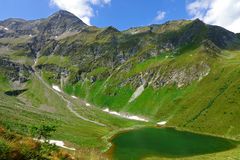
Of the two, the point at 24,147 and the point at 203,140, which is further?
the point at 203,140

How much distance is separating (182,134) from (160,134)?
10.2 meters

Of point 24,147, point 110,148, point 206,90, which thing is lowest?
point 110,148

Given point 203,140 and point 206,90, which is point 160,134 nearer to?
point 203,140

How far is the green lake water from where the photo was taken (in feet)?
343

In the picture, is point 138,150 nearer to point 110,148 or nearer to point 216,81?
point 110,148

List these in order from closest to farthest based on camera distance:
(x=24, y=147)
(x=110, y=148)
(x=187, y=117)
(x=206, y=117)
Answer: (x=24, y=147)
(x=110, y=148)
(x=206, y=117)
(x=187, y=117)

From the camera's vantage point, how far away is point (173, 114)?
196 meters

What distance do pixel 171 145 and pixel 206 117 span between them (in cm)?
5156

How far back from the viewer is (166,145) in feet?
401

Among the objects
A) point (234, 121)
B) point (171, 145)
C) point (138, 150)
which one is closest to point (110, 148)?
point (138, 150)

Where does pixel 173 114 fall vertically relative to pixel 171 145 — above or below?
above

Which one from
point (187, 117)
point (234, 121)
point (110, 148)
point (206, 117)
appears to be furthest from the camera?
point (187, 117)

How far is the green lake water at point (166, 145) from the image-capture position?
343 feet

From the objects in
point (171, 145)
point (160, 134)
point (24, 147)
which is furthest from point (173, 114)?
point (24, 147)
